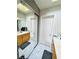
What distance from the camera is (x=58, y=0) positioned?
299cm

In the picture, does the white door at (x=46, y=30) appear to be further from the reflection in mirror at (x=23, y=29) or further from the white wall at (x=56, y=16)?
the reflection in mirror at (x=23, y=29)

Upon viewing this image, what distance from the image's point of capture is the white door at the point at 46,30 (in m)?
3.88

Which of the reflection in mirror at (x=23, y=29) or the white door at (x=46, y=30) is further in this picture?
the white door at (x=46, y=30)

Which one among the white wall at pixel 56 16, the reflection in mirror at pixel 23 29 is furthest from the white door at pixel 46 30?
the reflection in mirror at pixel 23 29

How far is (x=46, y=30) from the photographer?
415 centimetres

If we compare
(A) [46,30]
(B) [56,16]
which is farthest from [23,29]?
(A) [46,30]

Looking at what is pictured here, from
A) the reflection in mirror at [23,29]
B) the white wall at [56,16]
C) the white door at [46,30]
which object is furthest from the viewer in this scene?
the white door at [46,30]

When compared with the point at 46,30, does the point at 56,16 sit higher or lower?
higher

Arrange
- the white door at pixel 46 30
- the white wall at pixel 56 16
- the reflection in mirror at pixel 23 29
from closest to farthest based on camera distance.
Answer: the reflection in mirror at pixel 23 29, the white wall at pixel 56 16, the white door at pixel 46 30

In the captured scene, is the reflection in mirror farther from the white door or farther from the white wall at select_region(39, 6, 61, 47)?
the white door

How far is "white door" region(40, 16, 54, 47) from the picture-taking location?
3876mm

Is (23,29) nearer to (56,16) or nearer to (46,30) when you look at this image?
(56,16)
